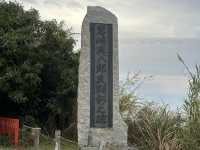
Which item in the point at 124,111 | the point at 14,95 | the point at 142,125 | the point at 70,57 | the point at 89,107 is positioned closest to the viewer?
the point at 89,107

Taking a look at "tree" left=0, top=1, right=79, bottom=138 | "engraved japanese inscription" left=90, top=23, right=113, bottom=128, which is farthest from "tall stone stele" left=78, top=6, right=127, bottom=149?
"tree" left=0, top=1, right=79, bottom=138

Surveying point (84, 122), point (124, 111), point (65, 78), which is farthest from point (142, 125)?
point (65, 78)

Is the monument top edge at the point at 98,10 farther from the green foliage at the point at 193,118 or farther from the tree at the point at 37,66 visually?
the tree at the point at 37,66

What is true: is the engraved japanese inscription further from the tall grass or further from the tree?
the tree

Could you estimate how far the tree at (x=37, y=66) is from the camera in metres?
20.4

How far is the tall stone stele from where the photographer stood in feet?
49.9

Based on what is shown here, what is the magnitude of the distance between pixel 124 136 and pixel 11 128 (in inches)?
216

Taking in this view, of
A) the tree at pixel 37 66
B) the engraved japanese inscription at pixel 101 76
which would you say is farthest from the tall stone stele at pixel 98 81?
the tree at pixel 37 66

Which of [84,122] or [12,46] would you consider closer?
[84,122]

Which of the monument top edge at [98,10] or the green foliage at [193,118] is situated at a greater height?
the monument top edge at [98,10]

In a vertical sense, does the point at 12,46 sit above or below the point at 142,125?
above

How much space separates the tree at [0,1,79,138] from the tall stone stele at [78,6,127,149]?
5.33m

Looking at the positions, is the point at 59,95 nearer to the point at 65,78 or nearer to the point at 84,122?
the point at 65,78

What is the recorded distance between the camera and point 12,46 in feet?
66.8
